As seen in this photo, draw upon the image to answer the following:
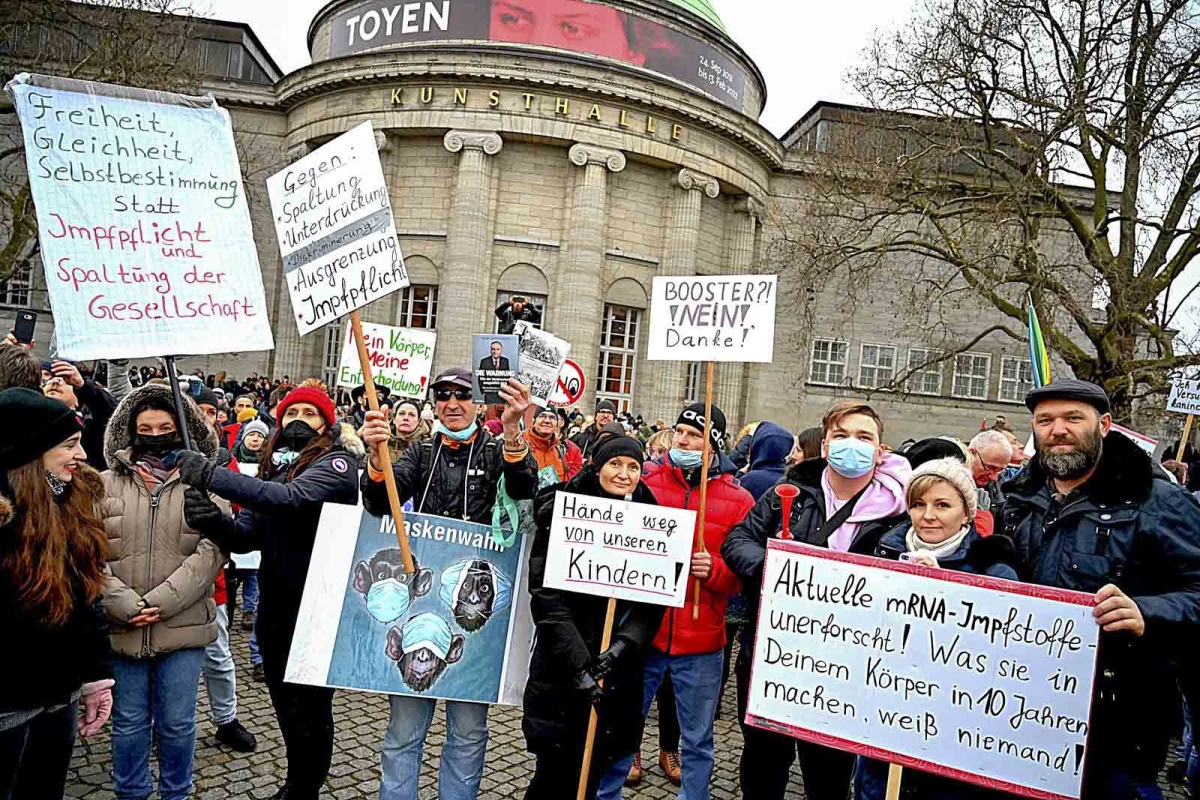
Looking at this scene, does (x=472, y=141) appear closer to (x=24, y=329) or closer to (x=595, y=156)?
(x=595, y=156)

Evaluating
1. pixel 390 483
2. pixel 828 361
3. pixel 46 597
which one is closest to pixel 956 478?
pixel 390 483

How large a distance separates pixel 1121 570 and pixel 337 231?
3.95 m

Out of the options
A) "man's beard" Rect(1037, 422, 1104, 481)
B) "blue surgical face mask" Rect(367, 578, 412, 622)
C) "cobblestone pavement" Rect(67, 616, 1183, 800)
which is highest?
"man's beard" Rect(1037, 422, 1104, 481)

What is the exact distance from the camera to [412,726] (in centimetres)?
391

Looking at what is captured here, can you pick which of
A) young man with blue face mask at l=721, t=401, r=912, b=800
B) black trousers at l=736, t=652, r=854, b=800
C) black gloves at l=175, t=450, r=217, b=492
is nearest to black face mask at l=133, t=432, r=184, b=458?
black gloves at l=175, t=450, r=217, b=492

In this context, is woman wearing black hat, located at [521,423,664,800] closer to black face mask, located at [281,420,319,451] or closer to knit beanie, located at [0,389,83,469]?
black face mask, located at [281,420,319,451]

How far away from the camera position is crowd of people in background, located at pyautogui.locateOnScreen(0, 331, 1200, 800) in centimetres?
299

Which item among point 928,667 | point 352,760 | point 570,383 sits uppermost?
point 570,383

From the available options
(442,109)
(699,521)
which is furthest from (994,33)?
(699,521)

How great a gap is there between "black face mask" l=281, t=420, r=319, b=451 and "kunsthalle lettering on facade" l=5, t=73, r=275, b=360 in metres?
0.56

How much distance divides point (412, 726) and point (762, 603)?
187cm

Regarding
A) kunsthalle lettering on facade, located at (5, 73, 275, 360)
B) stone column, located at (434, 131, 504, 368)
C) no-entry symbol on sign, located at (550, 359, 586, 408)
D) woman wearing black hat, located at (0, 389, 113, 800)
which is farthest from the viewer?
stone column, located at (434, 131, 504, 368)

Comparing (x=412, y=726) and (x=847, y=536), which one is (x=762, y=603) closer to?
(x=847, y=536)

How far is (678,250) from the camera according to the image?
26719 millimetres
